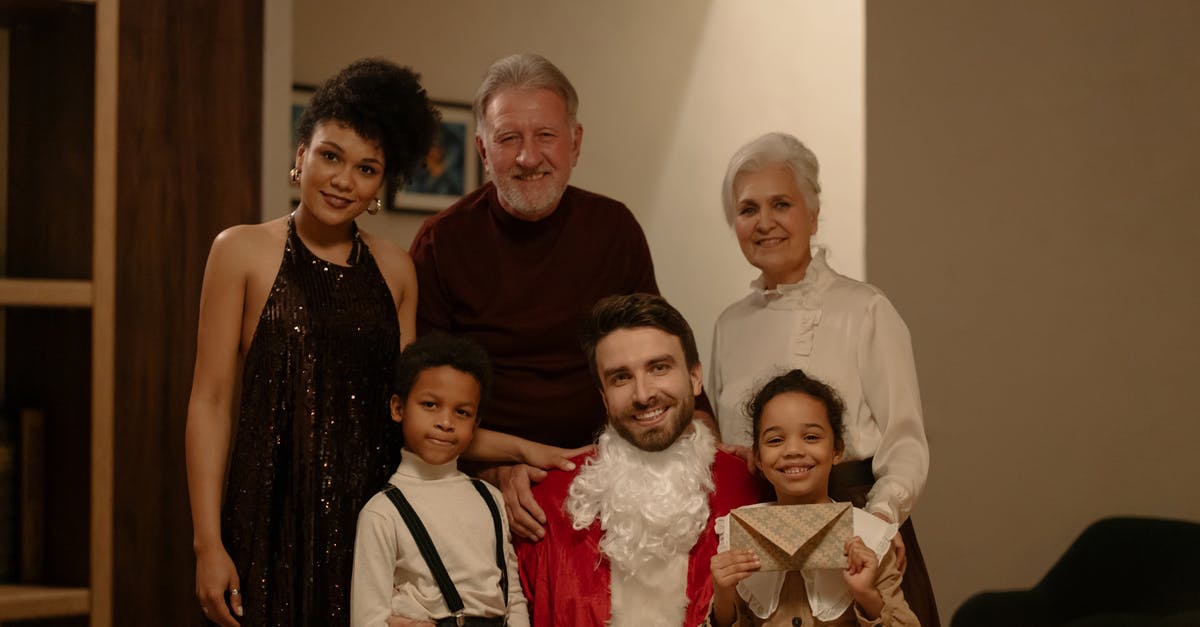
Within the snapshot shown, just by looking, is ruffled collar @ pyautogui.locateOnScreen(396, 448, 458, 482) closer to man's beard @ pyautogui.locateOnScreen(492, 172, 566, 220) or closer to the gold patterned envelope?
the gold patterned envelope

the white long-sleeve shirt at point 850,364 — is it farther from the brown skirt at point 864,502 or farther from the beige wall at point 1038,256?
the beige wall at point 1038,256

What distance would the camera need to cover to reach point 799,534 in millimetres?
2141

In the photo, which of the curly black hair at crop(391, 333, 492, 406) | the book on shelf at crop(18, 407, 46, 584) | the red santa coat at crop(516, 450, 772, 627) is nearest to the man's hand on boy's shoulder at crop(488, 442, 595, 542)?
the red santa coat at crop(516, 450, 772, 627)

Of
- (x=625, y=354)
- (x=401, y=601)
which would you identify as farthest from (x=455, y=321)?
(x=401, y=601)

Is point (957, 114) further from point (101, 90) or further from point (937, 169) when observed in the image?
point (101, 90)

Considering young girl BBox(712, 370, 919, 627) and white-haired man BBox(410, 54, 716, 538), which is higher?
white-haired man BBox(410, 54, 716, 538)

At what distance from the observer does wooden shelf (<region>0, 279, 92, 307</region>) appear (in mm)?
2242

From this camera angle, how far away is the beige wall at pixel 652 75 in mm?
4254

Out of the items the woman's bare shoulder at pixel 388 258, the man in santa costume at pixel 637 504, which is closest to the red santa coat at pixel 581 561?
the man in santa costume at pixel 637 504

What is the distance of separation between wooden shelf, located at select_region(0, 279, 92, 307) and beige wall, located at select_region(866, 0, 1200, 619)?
2.33 m

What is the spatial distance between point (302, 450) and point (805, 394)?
94cm

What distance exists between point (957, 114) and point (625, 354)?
78.7 inches

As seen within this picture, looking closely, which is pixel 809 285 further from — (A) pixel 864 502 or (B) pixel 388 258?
(B) pixel 388 258

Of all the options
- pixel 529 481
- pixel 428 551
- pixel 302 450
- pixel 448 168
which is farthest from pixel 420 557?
pixel 448 168
